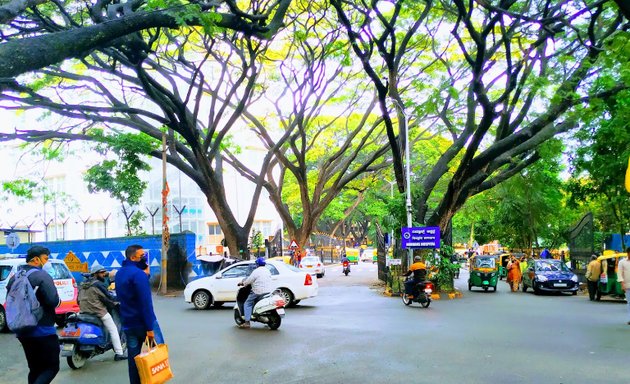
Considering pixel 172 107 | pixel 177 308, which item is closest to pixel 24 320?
pixel 177 308

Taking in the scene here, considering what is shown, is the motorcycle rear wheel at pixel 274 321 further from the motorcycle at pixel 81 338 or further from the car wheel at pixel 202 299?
the car wheel at pixel 202 299

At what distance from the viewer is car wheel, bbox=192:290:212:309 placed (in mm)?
17391

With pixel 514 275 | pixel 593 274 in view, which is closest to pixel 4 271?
pixel 593 274

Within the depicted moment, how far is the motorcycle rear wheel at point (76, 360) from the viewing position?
8.64 metres

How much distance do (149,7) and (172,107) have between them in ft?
30.4

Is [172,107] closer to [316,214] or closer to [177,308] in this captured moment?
[177,308]

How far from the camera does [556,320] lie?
13625mm

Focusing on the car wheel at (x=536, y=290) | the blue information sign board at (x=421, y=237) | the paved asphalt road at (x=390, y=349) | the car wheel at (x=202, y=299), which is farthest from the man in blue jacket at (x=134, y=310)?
the car wheel at (x=536, y=290)

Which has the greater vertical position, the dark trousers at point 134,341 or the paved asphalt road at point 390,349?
the dark trousers at point 134,341

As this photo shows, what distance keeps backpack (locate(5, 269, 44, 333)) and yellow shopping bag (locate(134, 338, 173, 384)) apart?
1.01 meters

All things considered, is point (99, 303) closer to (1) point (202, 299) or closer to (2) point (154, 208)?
(1) point (202, 299)

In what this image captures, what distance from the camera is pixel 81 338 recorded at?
28.3 feet

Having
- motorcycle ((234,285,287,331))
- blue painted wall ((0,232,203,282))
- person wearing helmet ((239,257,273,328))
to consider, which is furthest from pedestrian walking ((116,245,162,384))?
blue painted wall ((0,232,203,282))

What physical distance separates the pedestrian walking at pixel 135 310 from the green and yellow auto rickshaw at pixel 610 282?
55.1 feet
